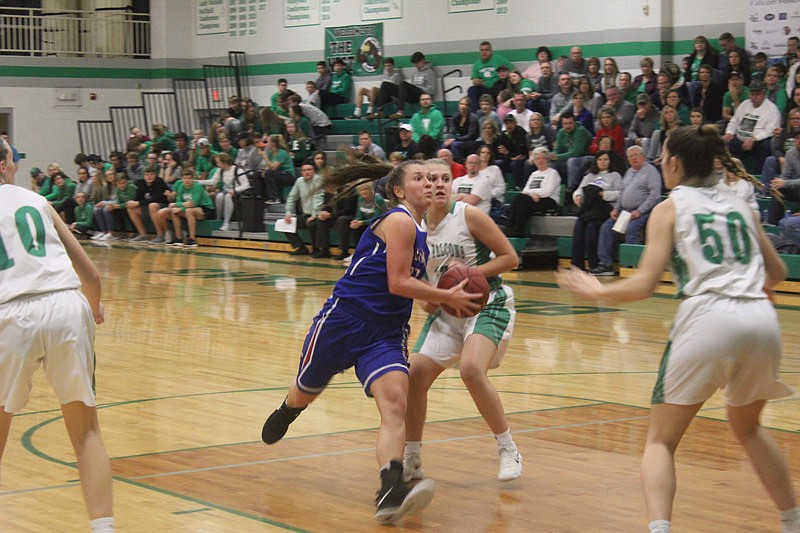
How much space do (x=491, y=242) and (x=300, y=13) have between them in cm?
1858

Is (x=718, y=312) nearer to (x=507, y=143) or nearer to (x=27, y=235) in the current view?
(x=27, y=235)

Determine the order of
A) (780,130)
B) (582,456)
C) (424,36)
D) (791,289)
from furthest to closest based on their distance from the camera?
(424,36) < (780,130) < (791,289) < (582,456)

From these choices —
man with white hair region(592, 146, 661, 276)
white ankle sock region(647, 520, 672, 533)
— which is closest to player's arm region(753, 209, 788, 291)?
white ankle sock region(647, 520, 672, 533)

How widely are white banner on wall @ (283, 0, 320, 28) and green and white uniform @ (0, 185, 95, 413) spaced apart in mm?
19374

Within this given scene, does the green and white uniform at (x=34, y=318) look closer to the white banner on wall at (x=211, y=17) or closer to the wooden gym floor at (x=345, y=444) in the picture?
the wooden gym floor at (x=345, y=444)

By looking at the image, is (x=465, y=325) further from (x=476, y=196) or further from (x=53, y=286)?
(x=476, y=196)

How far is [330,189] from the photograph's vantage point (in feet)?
16.6

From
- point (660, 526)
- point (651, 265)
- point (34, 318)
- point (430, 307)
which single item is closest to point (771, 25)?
point (430, 307)

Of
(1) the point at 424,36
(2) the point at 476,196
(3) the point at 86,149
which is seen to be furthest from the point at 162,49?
(2) the point at 476,196

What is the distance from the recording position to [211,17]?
989 inches

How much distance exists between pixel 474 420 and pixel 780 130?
8.05 meters

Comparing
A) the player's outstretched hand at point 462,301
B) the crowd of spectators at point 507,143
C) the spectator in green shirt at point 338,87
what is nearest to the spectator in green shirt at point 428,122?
the crowd of spectators at point 507,143

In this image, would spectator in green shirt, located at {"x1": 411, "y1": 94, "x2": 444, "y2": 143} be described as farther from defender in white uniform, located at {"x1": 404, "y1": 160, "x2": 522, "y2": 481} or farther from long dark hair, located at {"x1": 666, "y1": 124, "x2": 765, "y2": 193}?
long dark hair, located at {"x1": 666, "y1": 124, "x2": 765, "y2": 193}

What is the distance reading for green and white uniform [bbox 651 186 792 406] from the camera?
3572 mm
